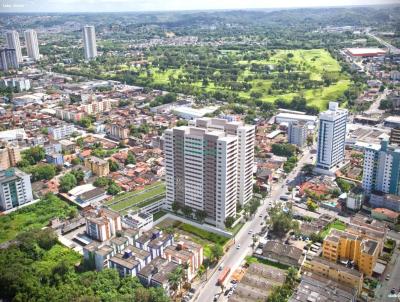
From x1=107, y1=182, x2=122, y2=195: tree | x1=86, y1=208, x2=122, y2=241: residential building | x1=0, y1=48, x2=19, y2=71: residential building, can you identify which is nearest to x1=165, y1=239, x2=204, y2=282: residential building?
x1=86, y1=208, x2=122, y2=241: residential building

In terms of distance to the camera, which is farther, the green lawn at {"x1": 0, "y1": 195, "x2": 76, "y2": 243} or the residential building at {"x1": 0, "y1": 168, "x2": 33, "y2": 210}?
the residential building at {"x1": 0, "y1": 168, "x2": 33, "y2": 210}

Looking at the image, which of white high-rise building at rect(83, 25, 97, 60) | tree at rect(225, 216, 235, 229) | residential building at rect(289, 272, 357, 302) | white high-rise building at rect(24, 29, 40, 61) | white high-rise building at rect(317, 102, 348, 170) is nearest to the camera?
residential building at rect(289, 272, 357, 302)

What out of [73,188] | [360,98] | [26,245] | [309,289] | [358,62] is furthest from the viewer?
[358,62]

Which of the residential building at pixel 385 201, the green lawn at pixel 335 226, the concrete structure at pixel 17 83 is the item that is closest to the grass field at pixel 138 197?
the green lawn at pixel 335 226

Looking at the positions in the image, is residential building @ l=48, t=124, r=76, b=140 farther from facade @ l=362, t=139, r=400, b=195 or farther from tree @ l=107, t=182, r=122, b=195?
facade @ l=362, t=139, r=400, b=195

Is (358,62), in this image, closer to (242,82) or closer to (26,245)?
(242,82)

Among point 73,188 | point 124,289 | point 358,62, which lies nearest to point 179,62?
point 358,62
